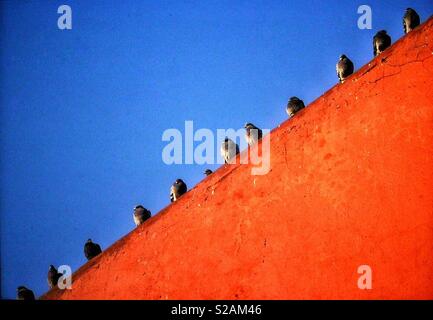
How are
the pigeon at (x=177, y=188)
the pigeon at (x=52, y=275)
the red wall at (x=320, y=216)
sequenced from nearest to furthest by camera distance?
the red wall at (x=320, y=216) → the pigeon at (x=177, y=188) → the pigeon at (x=52, y=275)

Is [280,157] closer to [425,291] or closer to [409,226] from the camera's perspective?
[409,226]

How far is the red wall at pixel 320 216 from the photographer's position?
3693 millimetres

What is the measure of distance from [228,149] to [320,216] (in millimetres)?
3937

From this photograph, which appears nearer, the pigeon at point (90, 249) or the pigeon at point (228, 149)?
the pigeon at point (228, 149)

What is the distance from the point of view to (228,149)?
25.5 ft

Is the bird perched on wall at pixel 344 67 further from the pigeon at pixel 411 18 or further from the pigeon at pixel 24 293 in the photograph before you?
the pigeon at pixel 24 293

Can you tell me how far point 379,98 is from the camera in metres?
4.09

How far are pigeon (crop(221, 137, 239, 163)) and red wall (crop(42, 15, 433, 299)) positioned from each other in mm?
3061

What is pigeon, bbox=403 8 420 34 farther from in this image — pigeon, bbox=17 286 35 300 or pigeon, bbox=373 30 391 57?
pigeon, bbox=17 286 35 300

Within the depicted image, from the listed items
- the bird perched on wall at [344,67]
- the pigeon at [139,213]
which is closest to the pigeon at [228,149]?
the pigeon at [139,213]

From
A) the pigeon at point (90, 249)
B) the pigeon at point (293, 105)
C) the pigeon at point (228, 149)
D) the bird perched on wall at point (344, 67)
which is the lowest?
the pigeon at point (90, 249)

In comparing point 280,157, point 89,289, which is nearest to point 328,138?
point 280,157

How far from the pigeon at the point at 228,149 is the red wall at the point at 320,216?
306 centimetres
